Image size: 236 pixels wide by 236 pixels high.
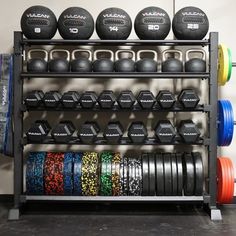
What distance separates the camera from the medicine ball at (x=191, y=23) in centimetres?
285

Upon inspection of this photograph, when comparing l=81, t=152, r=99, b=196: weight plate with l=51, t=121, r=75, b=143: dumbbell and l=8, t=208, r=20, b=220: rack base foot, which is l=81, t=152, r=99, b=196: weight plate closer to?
l=51, t=121, r=75, b=143: dumbbell

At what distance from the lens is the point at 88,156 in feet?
9.96

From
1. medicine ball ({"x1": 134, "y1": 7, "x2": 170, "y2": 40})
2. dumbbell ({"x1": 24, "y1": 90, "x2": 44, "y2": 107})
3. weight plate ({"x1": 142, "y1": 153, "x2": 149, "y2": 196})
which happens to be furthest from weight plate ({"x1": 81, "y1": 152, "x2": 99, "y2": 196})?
medicine ball ({"x1": 134, "y1": 7, "x2": 170, "y2": 40})

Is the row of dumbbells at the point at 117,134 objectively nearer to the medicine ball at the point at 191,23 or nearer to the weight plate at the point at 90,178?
the weight plate at the point at 90,178

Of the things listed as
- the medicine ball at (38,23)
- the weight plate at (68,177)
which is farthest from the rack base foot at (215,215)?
the medicine ball at (38,23)

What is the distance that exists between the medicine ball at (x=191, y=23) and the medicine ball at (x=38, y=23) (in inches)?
40.3

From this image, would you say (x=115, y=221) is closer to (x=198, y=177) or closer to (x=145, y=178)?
(x=145, y=178)

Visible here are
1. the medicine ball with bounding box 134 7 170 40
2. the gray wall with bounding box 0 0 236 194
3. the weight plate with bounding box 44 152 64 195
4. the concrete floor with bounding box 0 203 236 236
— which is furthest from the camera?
the gray wall with bounding box 0 0 236 194

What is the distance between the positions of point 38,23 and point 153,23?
3.00 feet

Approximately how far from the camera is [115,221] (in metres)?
2.87

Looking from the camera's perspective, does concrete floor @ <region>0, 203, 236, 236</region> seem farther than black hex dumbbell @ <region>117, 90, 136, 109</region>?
No

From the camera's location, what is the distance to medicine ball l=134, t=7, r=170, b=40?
112 inches

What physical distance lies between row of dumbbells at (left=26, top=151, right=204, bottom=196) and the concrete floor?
0.64 feet

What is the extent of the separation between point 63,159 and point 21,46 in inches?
39.1
